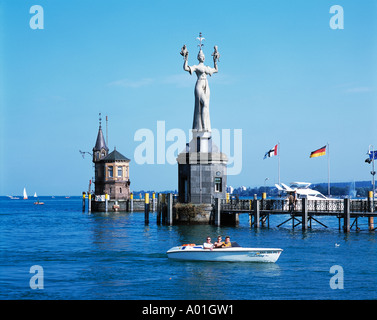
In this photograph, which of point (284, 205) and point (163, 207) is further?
point (163, 207)

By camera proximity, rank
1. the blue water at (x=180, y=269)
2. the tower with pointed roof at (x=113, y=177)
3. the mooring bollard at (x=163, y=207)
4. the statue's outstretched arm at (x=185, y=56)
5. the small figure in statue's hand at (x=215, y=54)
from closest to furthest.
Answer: the blue water at (x=180, y=269), the statue's outstretched arm at (x=185, y=56), the small figure in statue's hand at (x=215, y=54), the mooring bollard at (x=163, y=207), the tower with pointed roof at (x=113, y=177)

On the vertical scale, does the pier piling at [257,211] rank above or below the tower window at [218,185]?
below

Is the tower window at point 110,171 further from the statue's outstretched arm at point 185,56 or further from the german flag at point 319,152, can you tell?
the statue's outstretched arm at point 185,56

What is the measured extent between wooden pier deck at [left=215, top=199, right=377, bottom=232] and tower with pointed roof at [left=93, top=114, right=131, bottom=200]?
47.3 metres

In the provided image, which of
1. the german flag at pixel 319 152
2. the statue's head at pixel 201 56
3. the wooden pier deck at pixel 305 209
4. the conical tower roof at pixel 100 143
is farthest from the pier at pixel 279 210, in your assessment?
the conical tower roof at pixel 100 143

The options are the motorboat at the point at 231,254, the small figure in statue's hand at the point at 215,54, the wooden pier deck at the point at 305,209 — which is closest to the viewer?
the motorboat at the point at 231,254

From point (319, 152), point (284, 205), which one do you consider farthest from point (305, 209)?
point (319, 152)

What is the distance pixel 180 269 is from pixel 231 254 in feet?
10.4

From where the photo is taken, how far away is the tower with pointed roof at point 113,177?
10300cm

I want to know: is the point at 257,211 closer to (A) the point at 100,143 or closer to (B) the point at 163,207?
(B) the point at 163,207

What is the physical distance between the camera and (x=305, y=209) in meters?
50.6

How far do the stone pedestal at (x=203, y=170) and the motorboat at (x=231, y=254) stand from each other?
1972cm

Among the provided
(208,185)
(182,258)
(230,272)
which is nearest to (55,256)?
(182,258)
